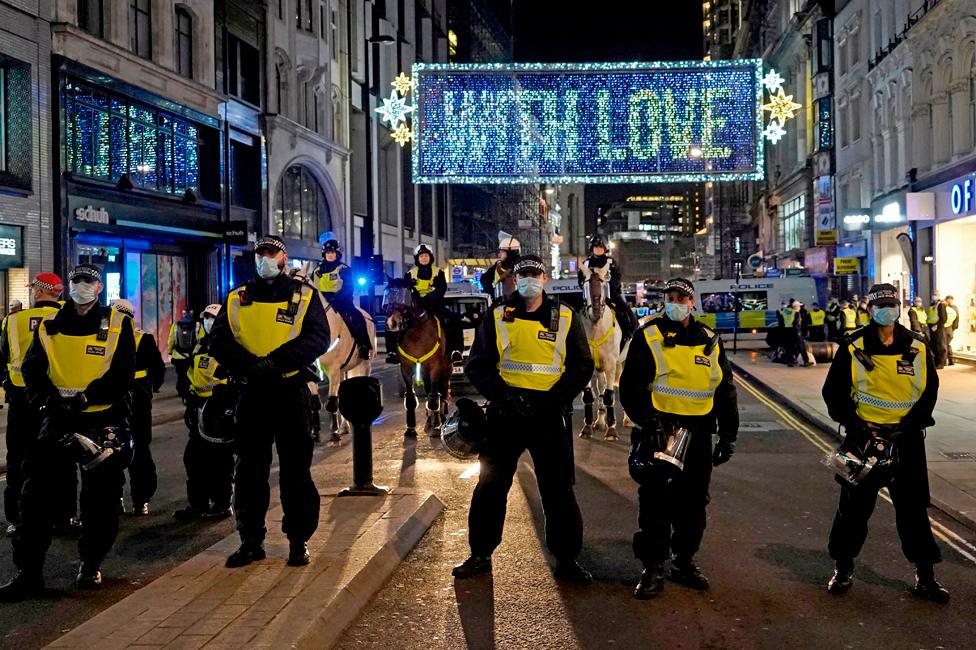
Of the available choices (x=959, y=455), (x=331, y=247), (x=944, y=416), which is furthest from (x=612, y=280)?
(x=944, y=416)

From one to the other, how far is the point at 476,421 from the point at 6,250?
1685 cm

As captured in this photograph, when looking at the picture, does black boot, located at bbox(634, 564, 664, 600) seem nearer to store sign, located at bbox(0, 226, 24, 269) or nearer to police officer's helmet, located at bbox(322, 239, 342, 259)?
police officer's helmet, located at bbox(322, 239, 342, 259)

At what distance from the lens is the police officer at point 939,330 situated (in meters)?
23.0

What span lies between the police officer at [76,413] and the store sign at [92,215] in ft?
57.5

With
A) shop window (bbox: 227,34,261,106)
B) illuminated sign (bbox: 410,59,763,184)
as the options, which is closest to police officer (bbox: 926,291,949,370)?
illuminated sign (bbox: 410,59,763,184)

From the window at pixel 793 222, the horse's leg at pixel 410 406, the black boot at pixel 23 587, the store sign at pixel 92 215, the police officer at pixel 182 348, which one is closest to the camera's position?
the black boot at pixel 23 587

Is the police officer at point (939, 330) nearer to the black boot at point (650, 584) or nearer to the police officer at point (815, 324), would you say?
the police officer at point (815, 324)

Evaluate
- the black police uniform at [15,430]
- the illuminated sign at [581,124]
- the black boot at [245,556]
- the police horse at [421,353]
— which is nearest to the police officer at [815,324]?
the illuminated sign at [581,124]

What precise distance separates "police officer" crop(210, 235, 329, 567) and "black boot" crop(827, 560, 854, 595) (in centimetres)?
322

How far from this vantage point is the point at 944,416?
14.3 meters

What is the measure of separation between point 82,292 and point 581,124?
66.8 ft

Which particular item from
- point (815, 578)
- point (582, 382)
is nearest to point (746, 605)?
point (815, 578)

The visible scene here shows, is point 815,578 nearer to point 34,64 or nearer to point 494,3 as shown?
point 34,64

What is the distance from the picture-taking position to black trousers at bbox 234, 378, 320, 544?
6.08 m
